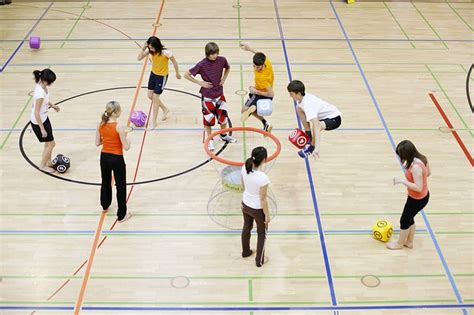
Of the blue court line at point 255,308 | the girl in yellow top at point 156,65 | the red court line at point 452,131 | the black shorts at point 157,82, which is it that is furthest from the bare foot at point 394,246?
the black shorts at point 157,82

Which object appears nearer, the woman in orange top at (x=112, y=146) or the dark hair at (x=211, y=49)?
the woman in orange top at (x=112, y=146)

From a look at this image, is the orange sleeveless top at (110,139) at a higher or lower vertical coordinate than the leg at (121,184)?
higher

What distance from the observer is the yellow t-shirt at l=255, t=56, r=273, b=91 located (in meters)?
8.79

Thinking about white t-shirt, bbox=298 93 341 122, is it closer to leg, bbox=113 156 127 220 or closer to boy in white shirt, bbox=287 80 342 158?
boy in white shirt, bbox=287 80 342 158

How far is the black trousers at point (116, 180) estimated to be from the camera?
295 inches

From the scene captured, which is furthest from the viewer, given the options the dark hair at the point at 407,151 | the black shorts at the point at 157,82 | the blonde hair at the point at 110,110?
the black shorts at the point at 157,82

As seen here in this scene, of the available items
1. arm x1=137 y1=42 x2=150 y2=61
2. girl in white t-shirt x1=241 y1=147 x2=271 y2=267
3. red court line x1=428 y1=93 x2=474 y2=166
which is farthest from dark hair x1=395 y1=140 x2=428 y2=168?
arm x1=137 y1=42 x2=150 y2=61

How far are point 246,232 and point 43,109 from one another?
10.9ft

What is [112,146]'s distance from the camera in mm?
7453

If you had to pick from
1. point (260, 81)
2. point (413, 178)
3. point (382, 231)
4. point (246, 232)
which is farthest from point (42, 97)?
point (413, 178)

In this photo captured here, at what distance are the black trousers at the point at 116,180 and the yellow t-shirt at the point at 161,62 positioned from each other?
228 centimetres

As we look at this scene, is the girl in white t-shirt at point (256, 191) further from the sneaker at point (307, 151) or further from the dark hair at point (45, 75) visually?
the dark hair at point (45, 75)

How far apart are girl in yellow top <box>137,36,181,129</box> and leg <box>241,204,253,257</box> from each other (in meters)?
3.19

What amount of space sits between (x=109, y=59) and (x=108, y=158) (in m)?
5.17
